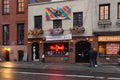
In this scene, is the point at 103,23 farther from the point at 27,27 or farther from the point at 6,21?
the point at 6,21

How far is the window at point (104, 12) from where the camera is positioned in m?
36.1

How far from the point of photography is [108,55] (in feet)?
118

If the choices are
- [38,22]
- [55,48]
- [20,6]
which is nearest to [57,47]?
[55,48]

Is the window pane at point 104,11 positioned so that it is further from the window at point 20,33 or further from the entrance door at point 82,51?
the window at point 20,33

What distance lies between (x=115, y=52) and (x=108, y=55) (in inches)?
29.3

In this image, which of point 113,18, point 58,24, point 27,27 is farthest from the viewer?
point 27,27

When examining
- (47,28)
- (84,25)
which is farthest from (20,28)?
(84,25)

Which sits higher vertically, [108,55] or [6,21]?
[6,21]

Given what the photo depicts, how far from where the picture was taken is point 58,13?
39281mm

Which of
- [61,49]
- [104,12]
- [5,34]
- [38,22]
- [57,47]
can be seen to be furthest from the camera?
[5,34]

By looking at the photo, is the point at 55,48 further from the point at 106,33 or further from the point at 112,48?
the point at 112,48

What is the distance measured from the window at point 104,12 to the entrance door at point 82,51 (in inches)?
124

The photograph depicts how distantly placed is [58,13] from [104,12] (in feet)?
17.9

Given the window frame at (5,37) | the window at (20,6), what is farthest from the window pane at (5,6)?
the window frame at (5,37)
